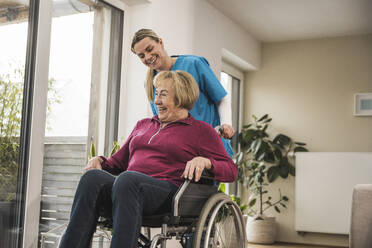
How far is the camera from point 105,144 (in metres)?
3.09

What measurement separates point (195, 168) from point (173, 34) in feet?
6.52

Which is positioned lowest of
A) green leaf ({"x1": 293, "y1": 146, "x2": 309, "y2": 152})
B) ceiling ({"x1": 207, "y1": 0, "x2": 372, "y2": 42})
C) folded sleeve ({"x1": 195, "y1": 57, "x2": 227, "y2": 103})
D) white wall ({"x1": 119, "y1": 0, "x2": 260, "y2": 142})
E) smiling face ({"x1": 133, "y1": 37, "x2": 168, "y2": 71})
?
green leaf ({"x1": 293, "y1": 146, "x2": 309, "y2": 152})

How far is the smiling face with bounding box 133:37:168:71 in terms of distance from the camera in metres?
2.09

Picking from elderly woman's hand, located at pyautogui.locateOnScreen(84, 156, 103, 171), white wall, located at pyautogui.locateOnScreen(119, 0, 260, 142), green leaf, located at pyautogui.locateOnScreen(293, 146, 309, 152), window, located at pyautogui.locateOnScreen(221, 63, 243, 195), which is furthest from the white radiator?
elderly woman's hand, located at pyautogui.locateOnScreen(84, 156, 103, 171)

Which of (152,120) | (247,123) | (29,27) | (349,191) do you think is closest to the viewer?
(152,120)

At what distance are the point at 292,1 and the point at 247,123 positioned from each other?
1.67 m

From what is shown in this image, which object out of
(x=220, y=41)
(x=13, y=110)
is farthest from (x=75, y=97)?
(x=220, y=41)

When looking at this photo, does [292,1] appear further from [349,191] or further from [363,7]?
[349,191]

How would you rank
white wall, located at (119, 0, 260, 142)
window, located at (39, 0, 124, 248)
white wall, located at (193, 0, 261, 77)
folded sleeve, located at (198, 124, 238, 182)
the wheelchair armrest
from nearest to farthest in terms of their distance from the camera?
1. the wheelchair armrest
2. folded sleeve, located at (198, 124, 238, 182)
3. window, located at (39, 0, 124, 248)
4. white wall, located at (119, 0, 260, 142)
5. white wall, located at (193, 0, 261, 77)

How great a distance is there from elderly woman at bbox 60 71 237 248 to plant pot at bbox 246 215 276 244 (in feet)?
10.00

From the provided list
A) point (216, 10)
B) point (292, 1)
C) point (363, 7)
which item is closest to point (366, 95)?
point (363, 7)

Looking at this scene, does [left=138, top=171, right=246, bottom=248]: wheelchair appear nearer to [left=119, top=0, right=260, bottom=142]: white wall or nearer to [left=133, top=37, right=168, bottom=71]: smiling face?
[left=133, top=37, right=168, bottom=71]: smiling face

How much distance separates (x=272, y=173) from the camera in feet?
16.2

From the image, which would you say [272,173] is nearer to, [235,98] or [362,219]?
[235,98]
